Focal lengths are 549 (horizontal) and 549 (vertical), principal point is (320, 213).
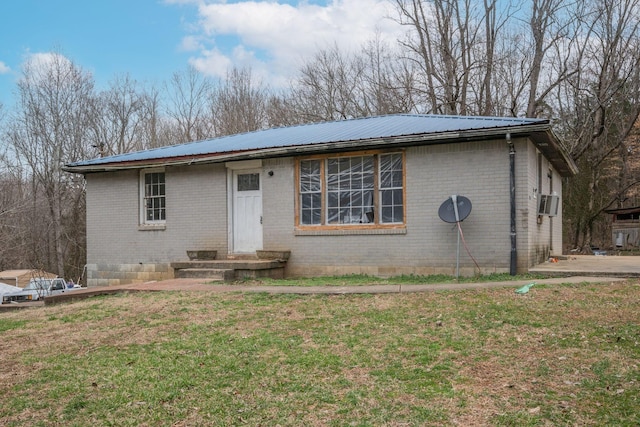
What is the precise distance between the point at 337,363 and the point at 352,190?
7.21m

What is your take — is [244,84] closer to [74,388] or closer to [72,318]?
[72,318]

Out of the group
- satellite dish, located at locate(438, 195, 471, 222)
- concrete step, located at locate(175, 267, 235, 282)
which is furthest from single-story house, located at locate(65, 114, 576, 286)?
concrete step, located at locate(175, 267, 235, 282)

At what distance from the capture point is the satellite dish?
1057cm

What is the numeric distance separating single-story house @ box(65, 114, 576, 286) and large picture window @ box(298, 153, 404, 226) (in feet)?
0.08

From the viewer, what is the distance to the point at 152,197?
14539 mm

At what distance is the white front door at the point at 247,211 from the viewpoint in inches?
521

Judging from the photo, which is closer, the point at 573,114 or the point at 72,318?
the point at 72,318

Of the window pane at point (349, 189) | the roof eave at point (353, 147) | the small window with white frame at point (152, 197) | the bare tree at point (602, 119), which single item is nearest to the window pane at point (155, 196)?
the small window with white frame at point (152, 197)

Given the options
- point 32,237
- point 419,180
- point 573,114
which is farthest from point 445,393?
point 32,237

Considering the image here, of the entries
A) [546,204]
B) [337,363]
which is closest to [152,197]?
[546,204]

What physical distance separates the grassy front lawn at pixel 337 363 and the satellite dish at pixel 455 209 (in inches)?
105

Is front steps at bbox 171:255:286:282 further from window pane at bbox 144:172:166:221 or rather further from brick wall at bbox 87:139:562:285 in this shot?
window pane at bbox 144:172:166:221

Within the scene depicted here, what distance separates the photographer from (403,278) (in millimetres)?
11117

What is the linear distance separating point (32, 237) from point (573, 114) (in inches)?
1172
